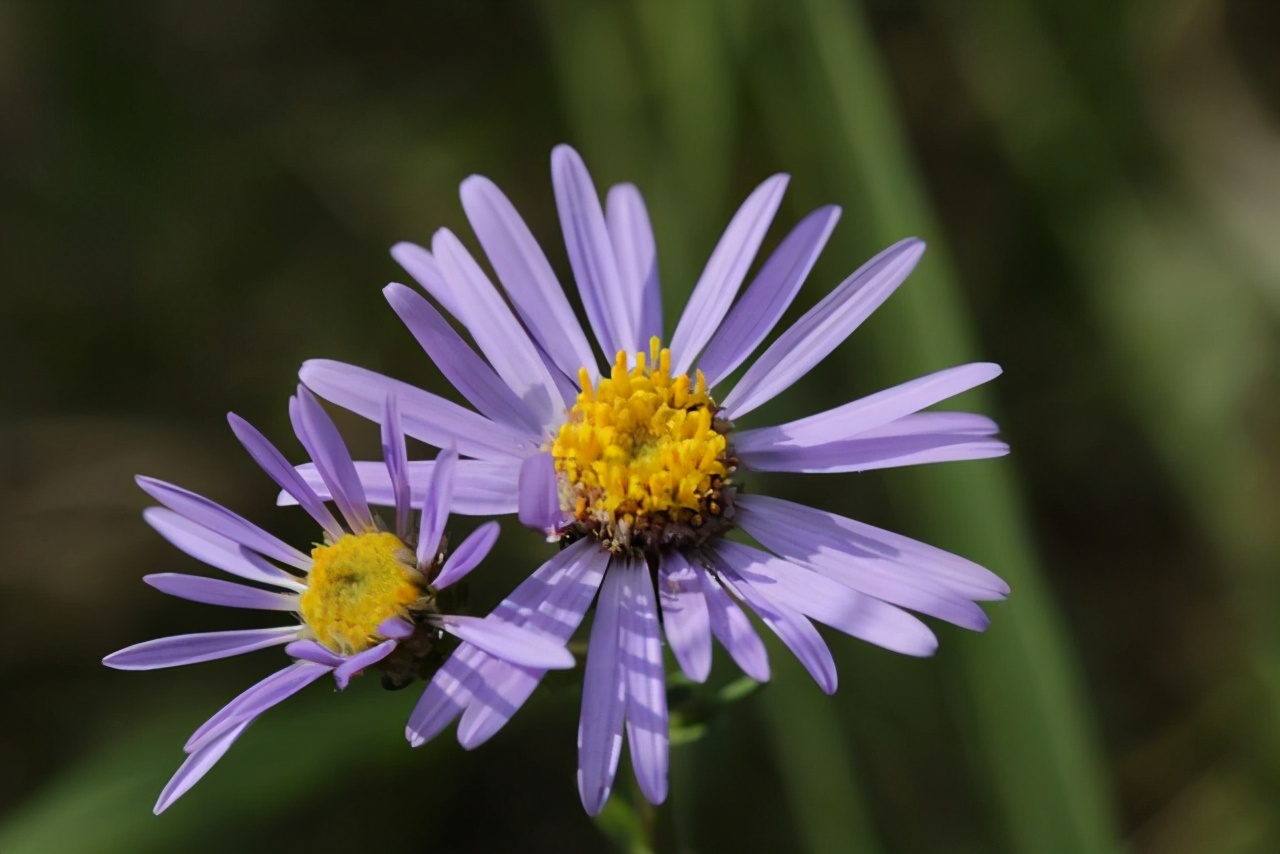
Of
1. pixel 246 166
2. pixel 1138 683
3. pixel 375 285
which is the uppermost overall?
pixel 246 166

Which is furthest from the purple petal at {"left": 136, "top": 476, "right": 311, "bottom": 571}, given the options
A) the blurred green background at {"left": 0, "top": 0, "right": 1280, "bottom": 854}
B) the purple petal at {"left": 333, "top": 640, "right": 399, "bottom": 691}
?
the blurred green background at {"left": 0, "top": 0, "right": 1280, "bottom": 854}

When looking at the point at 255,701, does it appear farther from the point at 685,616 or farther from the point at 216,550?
the point at 685,616

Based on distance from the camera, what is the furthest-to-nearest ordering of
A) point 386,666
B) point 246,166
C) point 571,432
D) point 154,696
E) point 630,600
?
point 246,166 → point 154,696 → point 571,432 → point 630,600 → point 386,666

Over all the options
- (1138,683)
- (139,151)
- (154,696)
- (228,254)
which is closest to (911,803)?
(1138,683)

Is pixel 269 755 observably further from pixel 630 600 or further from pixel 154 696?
pixel 630 600

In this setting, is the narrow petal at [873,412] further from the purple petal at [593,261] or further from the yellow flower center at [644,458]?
the purple petal at [593,261]

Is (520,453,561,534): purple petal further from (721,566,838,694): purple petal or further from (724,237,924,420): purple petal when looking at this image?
(724,237,924,420): purple petal

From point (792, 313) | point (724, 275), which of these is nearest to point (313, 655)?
point (724, 275)

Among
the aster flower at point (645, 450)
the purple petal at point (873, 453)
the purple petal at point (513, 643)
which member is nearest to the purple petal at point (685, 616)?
the aster flower at point (645, 450)
